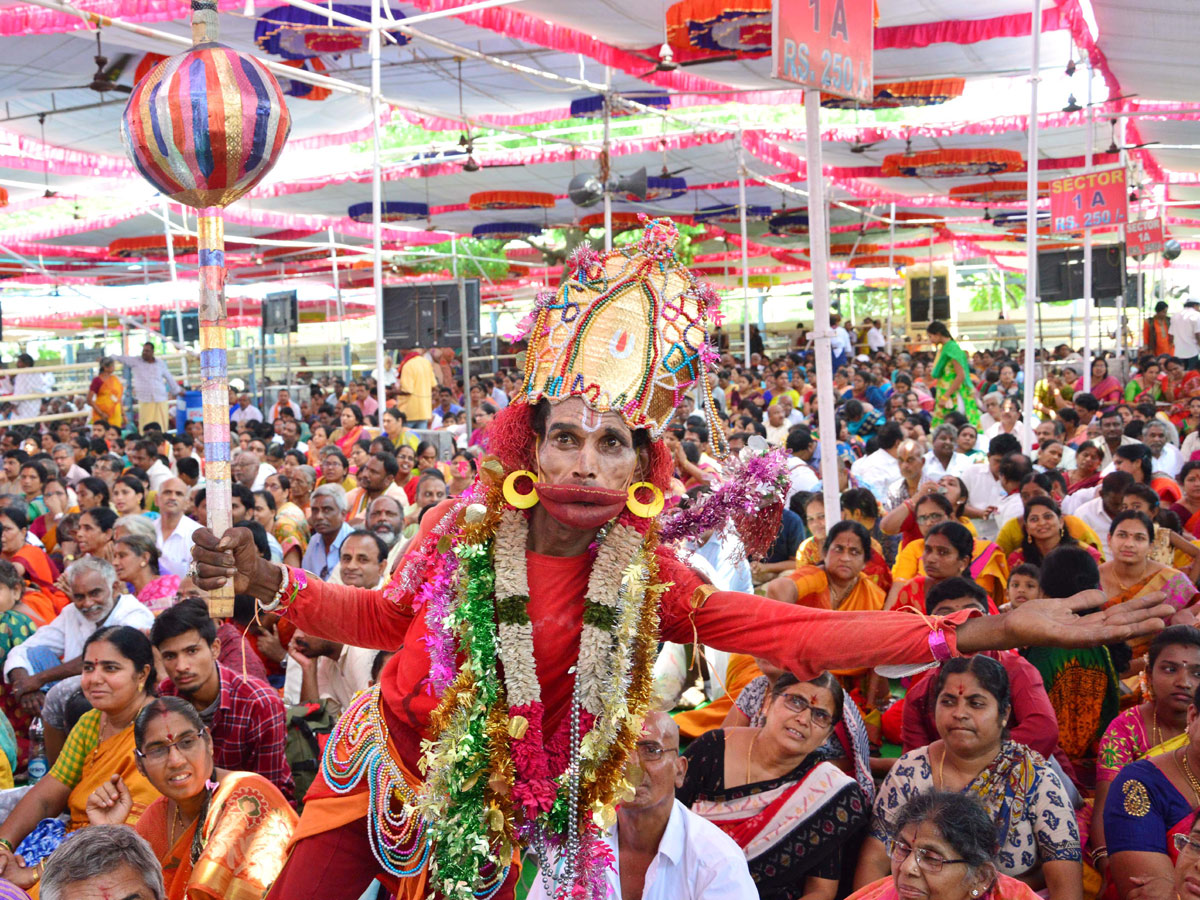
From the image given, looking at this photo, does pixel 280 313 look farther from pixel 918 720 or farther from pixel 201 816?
pixel 918 720

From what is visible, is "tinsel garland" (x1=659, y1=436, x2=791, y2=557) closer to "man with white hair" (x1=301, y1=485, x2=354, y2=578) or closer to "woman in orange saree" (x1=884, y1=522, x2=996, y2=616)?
"woman in orange saree" (x1=884, y1=522, x2=996, y2=616)

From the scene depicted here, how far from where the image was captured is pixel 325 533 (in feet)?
23.7

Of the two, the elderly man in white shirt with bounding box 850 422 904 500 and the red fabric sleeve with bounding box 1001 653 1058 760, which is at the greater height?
the elderly man in white shirt with bounding box 850 422 904 500

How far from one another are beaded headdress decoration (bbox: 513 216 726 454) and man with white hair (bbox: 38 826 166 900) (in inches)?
52.3

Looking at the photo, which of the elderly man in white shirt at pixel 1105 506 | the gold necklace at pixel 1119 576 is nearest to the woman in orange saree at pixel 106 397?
the elderly man in white shirt at pixel 1105 506

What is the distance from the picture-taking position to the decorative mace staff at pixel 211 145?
8.88ft

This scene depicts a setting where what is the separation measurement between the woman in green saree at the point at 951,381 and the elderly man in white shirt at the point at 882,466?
8.99ft

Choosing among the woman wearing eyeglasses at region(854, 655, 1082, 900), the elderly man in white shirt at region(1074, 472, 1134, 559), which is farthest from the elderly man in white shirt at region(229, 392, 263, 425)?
the woman wearing eyeglasses at region(854, 655, 1082, 900)

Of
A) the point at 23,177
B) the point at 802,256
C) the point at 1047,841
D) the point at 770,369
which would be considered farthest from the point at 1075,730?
the point at 802,256

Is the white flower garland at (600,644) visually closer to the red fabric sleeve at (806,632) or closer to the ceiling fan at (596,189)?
the red fabric sleeve at (806,632)

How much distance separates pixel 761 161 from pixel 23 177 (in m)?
9.56

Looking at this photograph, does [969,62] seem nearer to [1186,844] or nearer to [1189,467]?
[1189,467]

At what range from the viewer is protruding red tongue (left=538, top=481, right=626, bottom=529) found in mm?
2430

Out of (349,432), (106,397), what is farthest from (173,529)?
(106,397)
